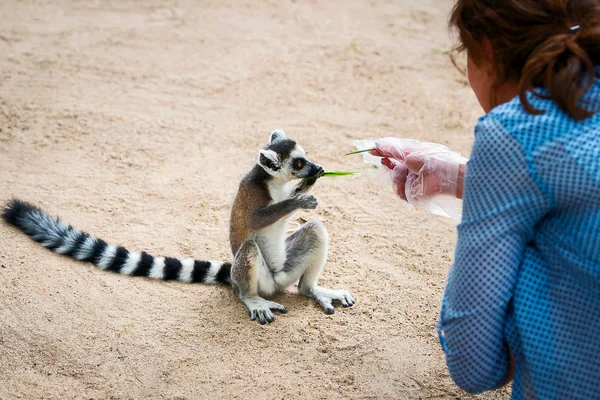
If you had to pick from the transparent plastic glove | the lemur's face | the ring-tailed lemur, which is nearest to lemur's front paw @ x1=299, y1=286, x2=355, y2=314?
the ring-tailed lemur

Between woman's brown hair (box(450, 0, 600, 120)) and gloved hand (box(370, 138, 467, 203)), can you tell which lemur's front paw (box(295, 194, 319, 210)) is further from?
woman's brown hair (box(450, 0, 600, 120))

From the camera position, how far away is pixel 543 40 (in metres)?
2.15

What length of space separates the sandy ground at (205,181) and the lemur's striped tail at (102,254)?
9 cm

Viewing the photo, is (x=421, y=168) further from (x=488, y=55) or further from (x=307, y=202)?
(x=488, y=55)

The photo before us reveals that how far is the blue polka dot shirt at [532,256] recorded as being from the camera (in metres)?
2.04

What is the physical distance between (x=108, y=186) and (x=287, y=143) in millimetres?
1977

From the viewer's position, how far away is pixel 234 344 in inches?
153

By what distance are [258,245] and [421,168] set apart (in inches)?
57.9

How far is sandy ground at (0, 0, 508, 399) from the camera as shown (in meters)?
3.65

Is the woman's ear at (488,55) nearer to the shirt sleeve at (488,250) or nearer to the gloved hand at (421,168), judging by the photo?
the shirt sleeve at (488,250)

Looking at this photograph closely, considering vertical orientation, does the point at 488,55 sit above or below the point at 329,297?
above

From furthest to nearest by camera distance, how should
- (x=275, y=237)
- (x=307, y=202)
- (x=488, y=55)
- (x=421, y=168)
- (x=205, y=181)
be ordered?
(x=205, y=181) → (x=275, y=237) → (x=307, y=202) → (x=421, y=168) → (x=488, y=55)

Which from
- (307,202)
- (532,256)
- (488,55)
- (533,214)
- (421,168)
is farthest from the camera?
(307,202)

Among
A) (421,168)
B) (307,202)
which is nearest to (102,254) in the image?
(307,202)
